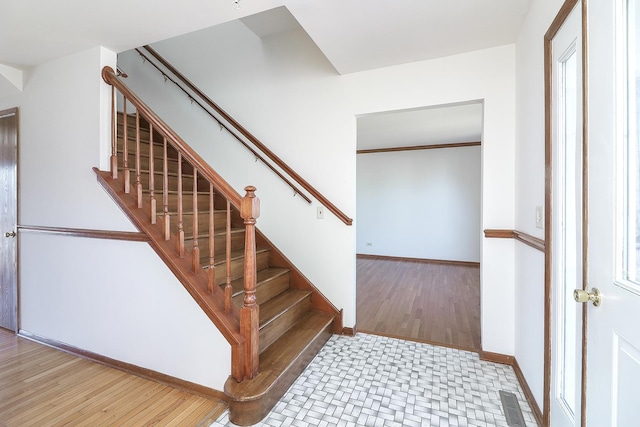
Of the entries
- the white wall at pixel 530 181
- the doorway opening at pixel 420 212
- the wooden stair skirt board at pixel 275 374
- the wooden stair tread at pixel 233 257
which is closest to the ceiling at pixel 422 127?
the doorway opening at pixel 420 212

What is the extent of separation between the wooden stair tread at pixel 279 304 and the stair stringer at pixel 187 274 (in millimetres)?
297

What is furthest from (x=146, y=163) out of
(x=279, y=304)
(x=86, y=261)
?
(x=279, y=304)

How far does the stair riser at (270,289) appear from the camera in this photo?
205 centimetres

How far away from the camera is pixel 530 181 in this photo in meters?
1.67

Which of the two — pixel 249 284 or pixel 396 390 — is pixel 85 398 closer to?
pixel 249 284

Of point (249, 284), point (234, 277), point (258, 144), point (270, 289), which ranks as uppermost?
point (258, 144)

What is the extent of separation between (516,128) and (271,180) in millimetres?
2013

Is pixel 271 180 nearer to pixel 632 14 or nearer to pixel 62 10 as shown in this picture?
pixel 62 10

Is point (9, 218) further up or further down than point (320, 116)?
further down

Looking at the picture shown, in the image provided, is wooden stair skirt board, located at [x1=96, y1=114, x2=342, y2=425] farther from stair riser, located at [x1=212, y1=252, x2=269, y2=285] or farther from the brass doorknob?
the brass doorknob

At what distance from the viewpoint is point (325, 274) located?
256cm

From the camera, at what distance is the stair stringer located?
157cm

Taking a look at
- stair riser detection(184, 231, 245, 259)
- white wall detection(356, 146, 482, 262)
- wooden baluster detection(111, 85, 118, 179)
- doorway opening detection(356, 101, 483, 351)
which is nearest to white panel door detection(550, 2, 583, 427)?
doorway opening detection(356, 101, 483, 351)

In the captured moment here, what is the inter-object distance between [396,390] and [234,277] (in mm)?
1357
